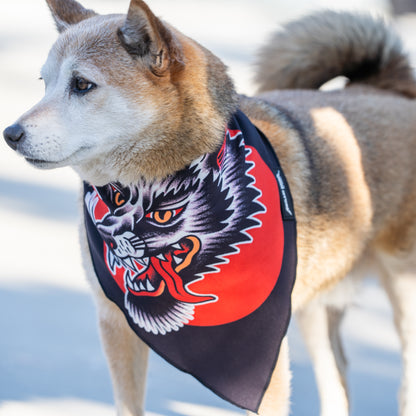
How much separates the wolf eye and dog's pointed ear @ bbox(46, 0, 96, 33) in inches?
25.0

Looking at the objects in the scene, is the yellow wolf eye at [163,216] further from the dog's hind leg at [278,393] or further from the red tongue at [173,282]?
the dog's hind leg at [278,393]

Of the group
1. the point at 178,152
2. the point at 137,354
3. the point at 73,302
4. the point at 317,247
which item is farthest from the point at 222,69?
the point at 73,302

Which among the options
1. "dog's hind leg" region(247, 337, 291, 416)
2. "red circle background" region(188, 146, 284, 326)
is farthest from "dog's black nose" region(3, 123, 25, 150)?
"dog's hind leg" region(247, 337, 291, 416)

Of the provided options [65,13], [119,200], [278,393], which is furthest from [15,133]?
[278,393]

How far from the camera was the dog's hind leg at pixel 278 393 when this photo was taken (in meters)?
2.24

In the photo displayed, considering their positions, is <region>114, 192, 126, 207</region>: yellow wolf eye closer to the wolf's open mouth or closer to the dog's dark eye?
the wolf's open mouth

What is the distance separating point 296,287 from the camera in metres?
2.36

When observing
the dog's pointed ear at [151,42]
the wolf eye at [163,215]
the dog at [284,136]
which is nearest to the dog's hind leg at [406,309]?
the dog at [284,136]

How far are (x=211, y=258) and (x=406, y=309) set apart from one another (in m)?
1.01

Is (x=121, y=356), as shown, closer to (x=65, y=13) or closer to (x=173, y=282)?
(x=173, y=282)

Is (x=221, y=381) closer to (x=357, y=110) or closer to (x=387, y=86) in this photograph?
(x=357, y=110)

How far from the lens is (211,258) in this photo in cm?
210

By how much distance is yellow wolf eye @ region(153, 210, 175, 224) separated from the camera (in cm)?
207

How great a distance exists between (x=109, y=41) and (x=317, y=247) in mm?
992
